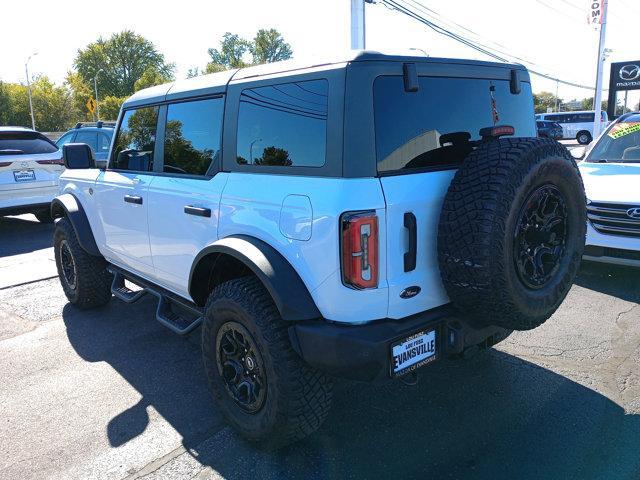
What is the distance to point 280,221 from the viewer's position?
8.39 ft

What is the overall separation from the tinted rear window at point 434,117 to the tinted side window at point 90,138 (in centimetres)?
894

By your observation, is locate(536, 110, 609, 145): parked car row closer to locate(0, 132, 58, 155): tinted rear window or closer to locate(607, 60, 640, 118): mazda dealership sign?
locate(607, 60, 640, 118): mazda dealership sign

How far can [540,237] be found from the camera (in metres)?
2.67

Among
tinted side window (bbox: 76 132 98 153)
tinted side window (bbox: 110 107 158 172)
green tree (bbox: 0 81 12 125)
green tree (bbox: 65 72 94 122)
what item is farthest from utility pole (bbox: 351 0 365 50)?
green tree (bbox: 65 72 94 122)

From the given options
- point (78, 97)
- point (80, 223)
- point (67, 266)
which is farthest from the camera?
point (78, 97)

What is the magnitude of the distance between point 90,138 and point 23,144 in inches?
56.7

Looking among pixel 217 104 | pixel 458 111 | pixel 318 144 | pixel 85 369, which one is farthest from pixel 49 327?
pixel 458 111

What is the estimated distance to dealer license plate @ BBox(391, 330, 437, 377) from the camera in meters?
2.40

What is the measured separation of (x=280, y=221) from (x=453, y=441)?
1.52 m

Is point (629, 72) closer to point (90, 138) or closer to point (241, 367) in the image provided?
point (90, 138)

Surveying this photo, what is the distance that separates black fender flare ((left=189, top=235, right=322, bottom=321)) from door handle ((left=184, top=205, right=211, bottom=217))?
48 centimetres

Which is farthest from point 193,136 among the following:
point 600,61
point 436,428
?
point 600,61

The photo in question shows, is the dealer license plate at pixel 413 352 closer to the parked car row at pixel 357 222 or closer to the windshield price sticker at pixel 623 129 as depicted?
the parked car row at pixel 357 222

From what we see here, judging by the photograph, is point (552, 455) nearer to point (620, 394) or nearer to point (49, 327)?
point (620, 394)
